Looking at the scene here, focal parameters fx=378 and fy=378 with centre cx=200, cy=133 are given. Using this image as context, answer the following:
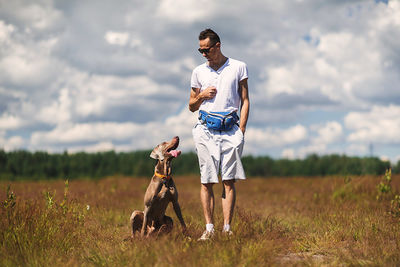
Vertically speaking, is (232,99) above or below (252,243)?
above

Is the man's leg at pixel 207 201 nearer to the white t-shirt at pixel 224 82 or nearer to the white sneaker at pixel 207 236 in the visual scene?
the white sneaker at pixel 207 236

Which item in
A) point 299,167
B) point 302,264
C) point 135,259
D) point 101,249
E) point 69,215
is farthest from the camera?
point 299,167

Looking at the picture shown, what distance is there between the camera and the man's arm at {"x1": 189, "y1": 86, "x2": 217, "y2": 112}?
4789 millimetres

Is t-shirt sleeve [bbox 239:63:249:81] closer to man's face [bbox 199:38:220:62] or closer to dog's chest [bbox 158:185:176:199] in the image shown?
man's face [bbox 199:38:220:62]

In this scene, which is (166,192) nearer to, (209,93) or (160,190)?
(160,190)

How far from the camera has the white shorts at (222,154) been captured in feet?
15.7

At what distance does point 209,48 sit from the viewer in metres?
4.75

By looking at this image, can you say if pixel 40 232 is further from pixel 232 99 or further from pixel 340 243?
pixel 340 243

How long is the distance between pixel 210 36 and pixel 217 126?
114 centimetres

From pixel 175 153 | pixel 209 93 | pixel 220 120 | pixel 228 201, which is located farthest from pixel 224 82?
pixel 228 201

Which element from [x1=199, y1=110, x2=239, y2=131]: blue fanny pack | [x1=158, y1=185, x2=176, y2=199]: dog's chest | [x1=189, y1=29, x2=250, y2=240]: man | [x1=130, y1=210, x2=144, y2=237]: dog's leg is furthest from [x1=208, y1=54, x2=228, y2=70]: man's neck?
[x1=130, y1=210, x2=144, y2=237]: dog's leg

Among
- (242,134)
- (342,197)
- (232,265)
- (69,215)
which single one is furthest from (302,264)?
(342,197)

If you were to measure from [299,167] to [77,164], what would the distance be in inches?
751

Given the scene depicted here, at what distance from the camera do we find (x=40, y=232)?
4500 mm
